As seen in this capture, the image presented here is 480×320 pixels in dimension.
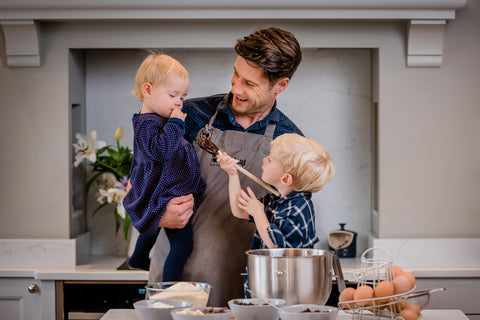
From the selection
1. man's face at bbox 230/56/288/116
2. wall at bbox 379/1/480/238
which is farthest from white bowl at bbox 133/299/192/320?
wall at bbox 379/1/480/238

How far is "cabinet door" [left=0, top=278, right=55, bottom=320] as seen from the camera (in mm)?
3021

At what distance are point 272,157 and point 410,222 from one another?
1561mm

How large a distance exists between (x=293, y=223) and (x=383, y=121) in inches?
60.7

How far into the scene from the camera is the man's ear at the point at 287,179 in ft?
6.17

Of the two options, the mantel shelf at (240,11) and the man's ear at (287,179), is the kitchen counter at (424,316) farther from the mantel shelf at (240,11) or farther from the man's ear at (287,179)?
the mantel shelf at (240,11)

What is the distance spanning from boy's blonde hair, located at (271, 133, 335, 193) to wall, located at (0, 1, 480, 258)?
1407 mm

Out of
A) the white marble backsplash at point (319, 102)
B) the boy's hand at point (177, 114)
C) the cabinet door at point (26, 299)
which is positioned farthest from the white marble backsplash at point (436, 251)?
the cabinet door at point (26, 299)

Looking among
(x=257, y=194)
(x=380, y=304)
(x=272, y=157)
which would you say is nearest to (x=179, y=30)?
(x=257, y=194)

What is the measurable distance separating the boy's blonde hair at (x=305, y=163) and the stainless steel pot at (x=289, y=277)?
394 mm

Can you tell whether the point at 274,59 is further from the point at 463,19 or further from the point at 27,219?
the point at 27,219

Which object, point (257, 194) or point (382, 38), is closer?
point (257, 194)

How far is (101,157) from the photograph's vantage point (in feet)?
11.1

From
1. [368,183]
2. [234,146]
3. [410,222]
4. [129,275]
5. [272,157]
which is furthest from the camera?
[368,183]

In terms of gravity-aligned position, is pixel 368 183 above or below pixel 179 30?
below
